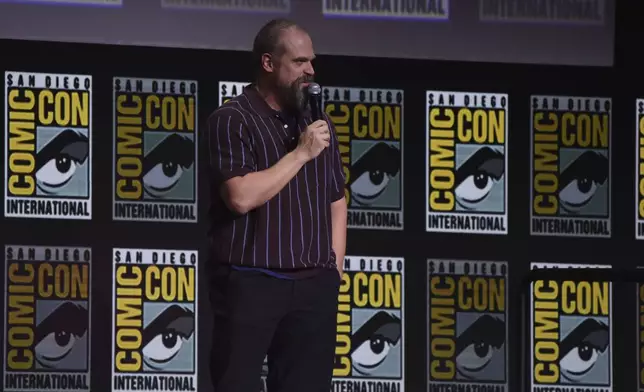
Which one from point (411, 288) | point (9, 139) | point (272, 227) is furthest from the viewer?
point (411, 288)

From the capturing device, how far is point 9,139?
3.80m

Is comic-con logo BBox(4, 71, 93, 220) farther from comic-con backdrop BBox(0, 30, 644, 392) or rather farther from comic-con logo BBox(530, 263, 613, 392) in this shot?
comic-con logo BBox(530, 263, 613, 392)

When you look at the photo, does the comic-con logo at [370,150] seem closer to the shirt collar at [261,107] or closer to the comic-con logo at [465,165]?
the comic-con logo at [465,165]

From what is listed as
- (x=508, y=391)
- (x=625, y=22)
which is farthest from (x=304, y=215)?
(x=625, y=22)

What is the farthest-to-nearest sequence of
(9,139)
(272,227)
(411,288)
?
(411,288) → (9,139) → (272,227)

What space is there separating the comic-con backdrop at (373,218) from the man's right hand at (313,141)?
1371mm

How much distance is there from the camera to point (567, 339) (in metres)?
4.14

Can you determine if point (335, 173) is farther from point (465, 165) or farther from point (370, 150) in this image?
point (465, 165)

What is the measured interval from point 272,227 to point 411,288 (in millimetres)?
1504

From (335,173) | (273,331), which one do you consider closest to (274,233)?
(273,331)

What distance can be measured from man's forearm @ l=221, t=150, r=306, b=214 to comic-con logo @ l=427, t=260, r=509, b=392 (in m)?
1.59

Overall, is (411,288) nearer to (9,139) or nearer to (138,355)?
(138,355)

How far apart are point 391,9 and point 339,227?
1430mm

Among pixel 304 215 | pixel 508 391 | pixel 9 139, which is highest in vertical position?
pixel 9 139
